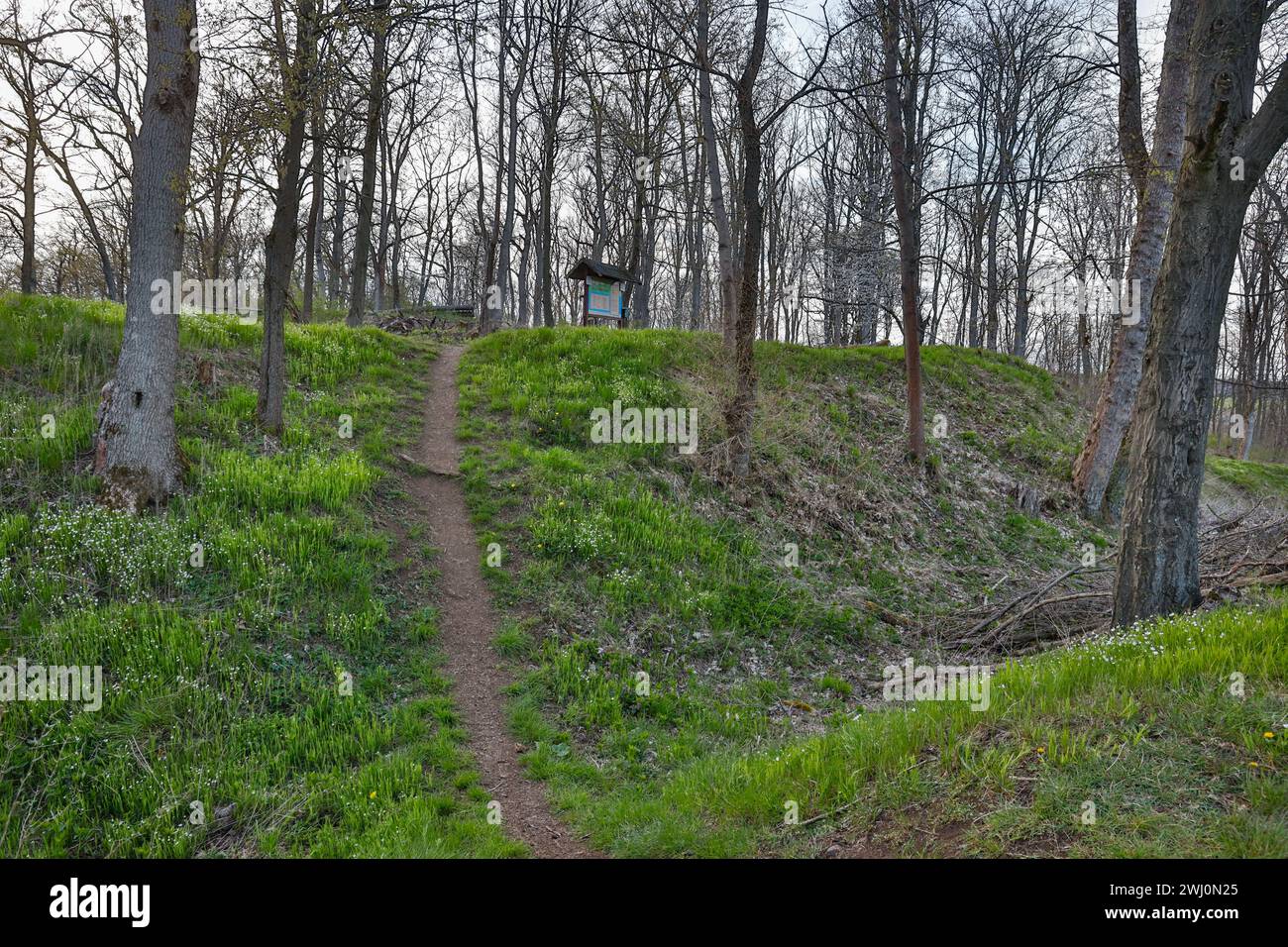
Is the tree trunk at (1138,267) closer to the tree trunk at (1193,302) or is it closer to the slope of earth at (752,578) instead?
the slope of earth at (752,578)

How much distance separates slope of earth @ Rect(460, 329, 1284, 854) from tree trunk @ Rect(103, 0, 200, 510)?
390cm

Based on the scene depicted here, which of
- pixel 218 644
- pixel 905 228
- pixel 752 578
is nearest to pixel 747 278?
pixel 905 228

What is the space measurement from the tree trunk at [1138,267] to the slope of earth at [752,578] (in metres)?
0.87

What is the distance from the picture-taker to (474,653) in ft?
23.6

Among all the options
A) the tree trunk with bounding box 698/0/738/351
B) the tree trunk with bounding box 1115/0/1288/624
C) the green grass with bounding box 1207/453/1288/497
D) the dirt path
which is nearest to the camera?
the dirt path

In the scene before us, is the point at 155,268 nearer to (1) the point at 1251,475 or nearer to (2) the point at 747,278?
(2) the point at 747,278

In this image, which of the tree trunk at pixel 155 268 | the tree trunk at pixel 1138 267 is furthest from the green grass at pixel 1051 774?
the tree trunk at pixel 1138 267

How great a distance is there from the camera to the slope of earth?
434 cm

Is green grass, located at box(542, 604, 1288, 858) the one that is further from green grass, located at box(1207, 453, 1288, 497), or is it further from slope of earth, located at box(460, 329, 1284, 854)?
green grass, located at box(1207, 453, 1288, 497)

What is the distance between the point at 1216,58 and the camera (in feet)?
17.8

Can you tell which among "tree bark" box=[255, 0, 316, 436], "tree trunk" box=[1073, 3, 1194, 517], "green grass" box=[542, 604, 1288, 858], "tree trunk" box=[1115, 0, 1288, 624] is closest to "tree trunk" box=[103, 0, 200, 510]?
"tree bark" box=[255, 0, 316, 436]

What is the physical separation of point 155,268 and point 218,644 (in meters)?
4.77
